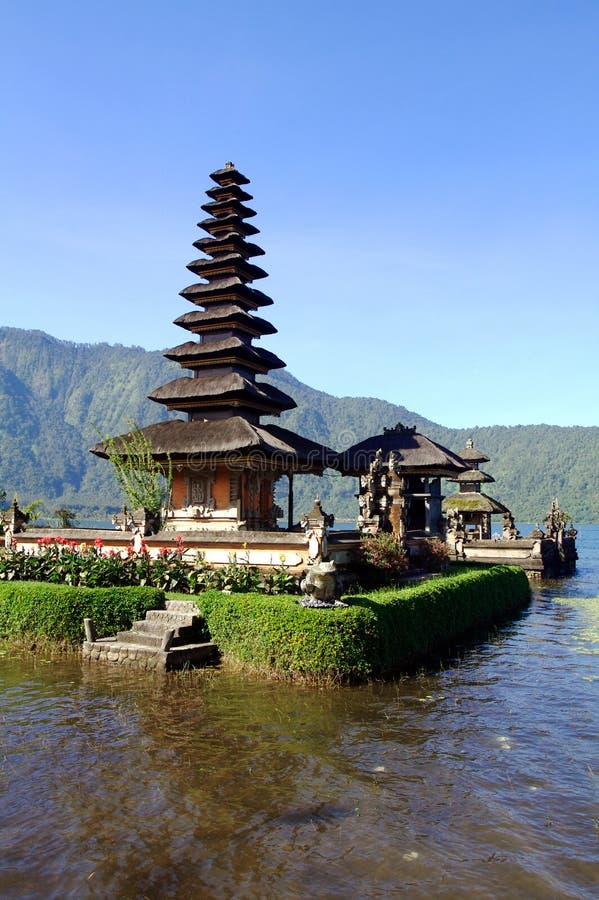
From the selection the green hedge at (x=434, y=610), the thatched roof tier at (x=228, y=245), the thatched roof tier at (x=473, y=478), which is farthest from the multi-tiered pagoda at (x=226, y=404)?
the thatched roof tier at (x=473, y=478)

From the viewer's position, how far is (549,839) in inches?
322

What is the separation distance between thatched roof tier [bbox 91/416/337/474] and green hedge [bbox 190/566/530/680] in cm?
845

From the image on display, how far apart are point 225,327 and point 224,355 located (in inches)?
56.6

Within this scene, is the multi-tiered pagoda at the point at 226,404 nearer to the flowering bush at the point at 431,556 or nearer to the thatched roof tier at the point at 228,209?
the thatched roof tier at the point at 228,209

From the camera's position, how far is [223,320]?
29.0 meters

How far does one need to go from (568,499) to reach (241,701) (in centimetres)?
16067

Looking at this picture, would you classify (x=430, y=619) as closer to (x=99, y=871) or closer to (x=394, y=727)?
(x=394, y=727)

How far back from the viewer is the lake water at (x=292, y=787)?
7305mm

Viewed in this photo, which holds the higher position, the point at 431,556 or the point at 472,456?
the point at 472,456

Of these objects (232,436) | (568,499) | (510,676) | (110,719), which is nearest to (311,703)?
(110,719)

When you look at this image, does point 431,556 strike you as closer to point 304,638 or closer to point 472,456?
point 304,638

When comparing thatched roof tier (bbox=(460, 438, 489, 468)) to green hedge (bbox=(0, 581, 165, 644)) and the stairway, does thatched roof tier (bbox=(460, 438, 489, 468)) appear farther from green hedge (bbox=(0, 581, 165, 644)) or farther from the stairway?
the stairway

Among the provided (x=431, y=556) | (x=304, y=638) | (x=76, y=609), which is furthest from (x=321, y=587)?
(x=431, y=556)

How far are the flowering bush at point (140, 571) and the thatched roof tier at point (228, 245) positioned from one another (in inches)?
599
